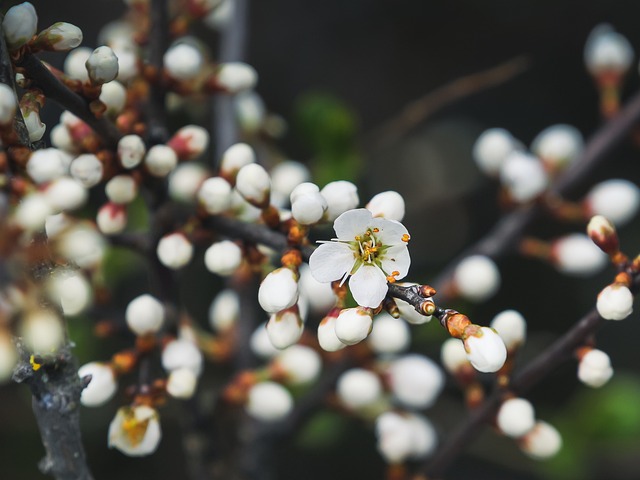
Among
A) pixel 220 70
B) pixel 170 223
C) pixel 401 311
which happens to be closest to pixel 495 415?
pixel 401 311

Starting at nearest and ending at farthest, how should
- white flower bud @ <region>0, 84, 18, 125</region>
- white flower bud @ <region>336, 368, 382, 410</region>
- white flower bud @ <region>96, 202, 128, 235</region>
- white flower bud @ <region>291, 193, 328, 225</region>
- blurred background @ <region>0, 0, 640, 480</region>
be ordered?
white flower bud @ <region>0, 84, 18, 125</region>, white flower bud @ <region>291, 193, 328, 225</region>, white flower bud @ <region>96, 202, 128, 235</region>, white flower bud @ <region>336, 368, 382, 410</region>, blurred background @ <region>0, 0, 640, 480</region>

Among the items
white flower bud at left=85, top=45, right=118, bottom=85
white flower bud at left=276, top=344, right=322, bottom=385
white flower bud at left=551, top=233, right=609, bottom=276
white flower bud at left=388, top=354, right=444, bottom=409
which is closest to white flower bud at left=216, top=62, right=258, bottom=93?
white flower bud at left=85, top=45, right=118, bottom=85

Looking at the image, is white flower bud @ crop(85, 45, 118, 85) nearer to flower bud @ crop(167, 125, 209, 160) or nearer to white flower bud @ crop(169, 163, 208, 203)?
flower bud @ crop(167, 125, 209, 160)

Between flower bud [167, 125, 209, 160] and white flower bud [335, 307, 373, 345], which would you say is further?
flower bud [167, 125, 209, 160]

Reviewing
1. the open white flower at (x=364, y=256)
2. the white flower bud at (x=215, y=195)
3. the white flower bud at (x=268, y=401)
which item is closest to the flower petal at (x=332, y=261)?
the open white flower at (x=364, y=256)

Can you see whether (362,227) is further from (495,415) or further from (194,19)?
(194,19)

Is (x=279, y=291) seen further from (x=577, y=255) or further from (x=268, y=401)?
(x=577, y=255)
